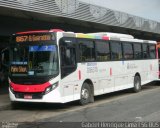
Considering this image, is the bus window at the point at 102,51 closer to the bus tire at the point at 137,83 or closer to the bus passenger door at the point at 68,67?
the bus passenger door at the point at 68,67

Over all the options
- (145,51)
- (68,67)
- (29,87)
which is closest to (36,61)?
(29,87)

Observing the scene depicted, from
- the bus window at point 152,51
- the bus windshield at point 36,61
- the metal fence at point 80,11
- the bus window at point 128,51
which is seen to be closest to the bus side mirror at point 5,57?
the bus windshield at point 36,61

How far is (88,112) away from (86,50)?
336 cm

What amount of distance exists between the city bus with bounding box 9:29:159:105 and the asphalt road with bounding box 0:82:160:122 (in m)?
0.50

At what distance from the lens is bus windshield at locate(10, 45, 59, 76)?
14359mm

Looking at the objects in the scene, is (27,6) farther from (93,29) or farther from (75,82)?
(93,29)

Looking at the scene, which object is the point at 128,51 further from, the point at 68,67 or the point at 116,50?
the point at 68,67

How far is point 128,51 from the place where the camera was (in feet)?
67.6

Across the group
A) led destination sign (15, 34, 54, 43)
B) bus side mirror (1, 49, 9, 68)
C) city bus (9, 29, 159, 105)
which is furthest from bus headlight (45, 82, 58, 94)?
bus side mirror (1, 49, 9, 68)

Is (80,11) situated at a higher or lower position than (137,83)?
higher

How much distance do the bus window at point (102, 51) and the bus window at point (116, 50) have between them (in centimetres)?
47

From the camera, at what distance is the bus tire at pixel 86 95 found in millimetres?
16016

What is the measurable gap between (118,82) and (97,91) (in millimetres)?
2278

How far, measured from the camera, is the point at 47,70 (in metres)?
14.3
